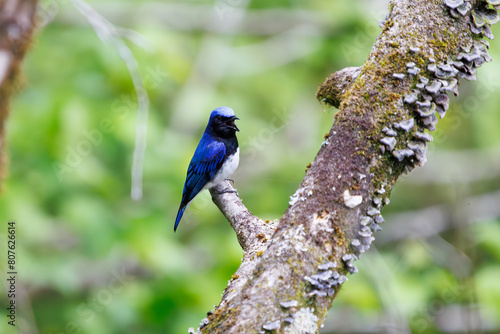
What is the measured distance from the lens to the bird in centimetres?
447

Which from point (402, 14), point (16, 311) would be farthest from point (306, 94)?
point (402, 14)

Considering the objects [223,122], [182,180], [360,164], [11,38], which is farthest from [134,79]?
[360,164]

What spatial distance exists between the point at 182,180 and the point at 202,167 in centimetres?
29

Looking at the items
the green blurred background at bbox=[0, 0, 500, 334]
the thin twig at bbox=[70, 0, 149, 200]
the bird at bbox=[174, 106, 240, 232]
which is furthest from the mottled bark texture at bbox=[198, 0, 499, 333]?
the bird at bbox=[174, 106, 240, 232]

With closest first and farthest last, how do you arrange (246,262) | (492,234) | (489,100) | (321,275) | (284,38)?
(321,275), (246,262), (492,234), (489,100), (284,38)

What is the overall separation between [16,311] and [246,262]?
306 cm

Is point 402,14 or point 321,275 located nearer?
point 321,275

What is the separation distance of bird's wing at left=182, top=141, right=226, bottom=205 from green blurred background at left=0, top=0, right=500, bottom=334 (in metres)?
0.16

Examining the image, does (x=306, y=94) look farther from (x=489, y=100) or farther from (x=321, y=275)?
(x=321, y=275)

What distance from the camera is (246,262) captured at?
240 cm

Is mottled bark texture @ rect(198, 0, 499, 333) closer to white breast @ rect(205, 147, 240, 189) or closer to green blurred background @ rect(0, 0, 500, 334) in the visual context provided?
green blurred background @ rect(0, 0, 500, 334)

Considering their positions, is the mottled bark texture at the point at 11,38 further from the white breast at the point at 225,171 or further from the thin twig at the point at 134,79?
the white breast at the point at 225,171

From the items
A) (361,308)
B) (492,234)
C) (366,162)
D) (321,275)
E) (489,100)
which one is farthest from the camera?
(489,100)

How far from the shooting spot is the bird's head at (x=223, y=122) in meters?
4.55
